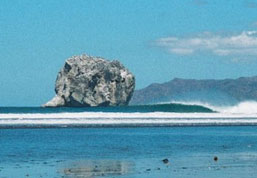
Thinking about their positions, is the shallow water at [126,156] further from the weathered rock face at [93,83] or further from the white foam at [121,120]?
the weathered rock face at [93,83]

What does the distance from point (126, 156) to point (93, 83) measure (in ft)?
331

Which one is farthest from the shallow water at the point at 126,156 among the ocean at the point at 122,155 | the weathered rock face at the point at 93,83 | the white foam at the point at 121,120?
the weathered rock face at the point at 93,83

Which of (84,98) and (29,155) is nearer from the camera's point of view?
(29,155)

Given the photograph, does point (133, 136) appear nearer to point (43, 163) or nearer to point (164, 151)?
point (164, 151)

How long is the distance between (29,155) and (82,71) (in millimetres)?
99889

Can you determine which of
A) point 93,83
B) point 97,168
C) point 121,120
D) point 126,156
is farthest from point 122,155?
point 93,83

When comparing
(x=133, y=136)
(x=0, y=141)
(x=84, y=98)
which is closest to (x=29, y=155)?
(x=0, y=141)

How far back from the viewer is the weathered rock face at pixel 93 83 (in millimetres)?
127062

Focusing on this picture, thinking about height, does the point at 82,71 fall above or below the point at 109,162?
above

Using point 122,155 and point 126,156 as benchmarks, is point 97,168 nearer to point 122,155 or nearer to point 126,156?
point 126,156

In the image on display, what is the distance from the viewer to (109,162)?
2522 centimetres

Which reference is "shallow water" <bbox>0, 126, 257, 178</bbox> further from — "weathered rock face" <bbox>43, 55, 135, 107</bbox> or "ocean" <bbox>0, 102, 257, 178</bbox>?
"weathered rock face" <bbox>43, 55, 135, 107</bbox>

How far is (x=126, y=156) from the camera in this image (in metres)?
27.6

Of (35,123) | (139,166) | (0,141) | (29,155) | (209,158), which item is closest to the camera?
(139,166)
